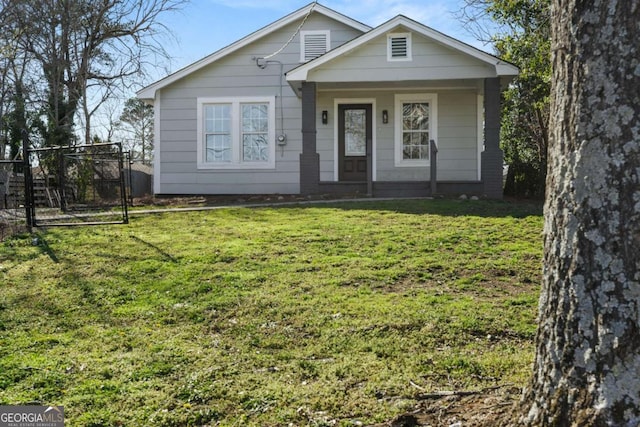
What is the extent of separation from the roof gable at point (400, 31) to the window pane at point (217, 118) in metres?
2.61

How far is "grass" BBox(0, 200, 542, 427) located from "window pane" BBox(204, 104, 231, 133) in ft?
21.8

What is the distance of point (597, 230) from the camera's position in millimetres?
1887

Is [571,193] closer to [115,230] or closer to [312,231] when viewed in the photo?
[312,231]

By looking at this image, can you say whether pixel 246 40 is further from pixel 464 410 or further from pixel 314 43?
pixel 464 410

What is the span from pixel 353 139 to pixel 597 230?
40.5ft

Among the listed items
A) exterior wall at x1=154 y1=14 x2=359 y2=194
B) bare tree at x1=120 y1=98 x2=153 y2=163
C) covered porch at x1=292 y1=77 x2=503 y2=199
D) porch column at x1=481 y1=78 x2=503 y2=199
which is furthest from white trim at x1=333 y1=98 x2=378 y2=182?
bare tree at x1=120 y1=98 x2=153 y2=163

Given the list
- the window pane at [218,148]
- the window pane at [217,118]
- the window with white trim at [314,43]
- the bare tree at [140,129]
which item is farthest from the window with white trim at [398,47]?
the bare tree at [140,129]

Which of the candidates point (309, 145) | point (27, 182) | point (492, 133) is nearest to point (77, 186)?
point (27, 182)

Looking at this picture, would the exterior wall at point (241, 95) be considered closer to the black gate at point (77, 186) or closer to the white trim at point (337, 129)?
the white trim at point (337, 129)

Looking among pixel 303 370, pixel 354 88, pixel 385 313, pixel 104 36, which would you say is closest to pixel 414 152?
pixel 354 88

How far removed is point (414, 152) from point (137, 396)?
38.7 ft

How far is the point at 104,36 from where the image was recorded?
73.6ft

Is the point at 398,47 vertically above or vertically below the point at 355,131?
above

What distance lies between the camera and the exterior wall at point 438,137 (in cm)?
1348
